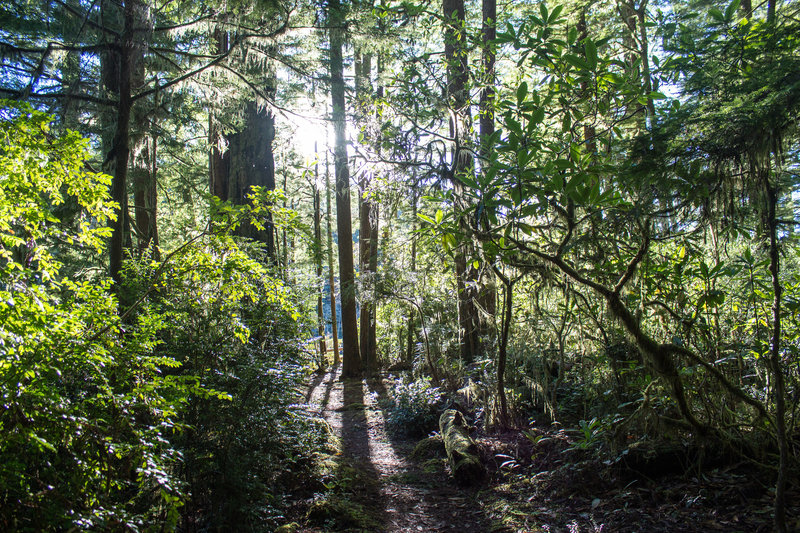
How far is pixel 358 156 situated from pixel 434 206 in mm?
1552

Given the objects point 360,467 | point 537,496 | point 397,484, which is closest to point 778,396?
point 537,496

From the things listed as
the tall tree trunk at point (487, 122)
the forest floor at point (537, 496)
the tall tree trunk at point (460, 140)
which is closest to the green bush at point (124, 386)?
the forest floor at point (537, 496)

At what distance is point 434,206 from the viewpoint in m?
7.10

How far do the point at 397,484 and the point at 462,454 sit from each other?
84cm

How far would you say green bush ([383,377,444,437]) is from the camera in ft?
24.6

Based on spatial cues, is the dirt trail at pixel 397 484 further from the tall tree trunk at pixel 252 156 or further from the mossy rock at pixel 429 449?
the tall tree trunk at pixel 252 156

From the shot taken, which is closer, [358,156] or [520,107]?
[520,107]

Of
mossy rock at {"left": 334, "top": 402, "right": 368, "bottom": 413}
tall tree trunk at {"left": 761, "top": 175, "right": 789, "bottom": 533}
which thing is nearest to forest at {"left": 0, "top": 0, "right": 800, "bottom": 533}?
tall tree trunk at {"left": 761, "top": 175, "right": 789, "bottom": 533}

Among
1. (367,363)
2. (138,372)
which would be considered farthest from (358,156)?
(367,363)

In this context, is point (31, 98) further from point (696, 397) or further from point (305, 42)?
point (696, 397)

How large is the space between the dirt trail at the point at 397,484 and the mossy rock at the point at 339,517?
0.56 ft

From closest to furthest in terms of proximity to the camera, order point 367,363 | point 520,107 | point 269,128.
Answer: point 520,107
point 269,128
point 367,363

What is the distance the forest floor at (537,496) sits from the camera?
340 centimetres

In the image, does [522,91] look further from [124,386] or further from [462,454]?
[462,454]
